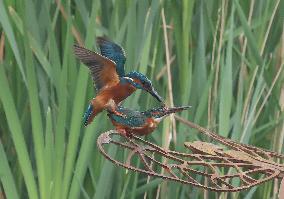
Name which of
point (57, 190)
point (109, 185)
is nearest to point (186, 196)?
point (109, 185)

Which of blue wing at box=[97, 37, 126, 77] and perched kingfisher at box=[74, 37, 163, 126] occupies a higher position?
blue wing at box=[97, 37, 126, 77]

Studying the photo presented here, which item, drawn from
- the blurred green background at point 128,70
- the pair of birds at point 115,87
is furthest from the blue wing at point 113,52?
the blurred green background at point 128,70

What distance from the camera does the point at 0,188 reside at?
51.1 inches

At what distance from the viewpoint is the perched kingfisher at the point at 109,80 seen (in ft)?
2.18

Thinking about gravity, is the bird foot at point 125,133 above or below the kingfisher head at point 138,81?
below

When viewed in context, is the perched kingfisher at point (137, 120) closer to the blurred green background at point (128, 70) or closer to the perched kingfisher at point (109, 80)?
the perched kingfisher at point (109, 80)

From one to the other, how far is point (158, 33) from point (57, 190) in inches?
13.5

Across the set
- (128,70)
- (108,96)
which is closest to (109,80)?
(108,96)

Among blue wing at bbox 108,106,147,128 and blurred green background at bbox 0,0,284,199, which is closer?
blue wing at bbox 108,106,147,128

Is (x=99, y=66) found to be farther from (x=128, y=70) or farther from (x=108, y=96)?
(x=128, y=70)

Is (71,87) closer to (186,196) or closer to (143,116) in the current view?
(186,196)

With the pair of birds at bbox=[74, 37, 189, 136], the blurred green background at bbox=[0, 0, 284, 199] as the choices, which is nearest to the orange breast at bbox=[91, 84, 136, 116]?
the pair of birds at bbox=[74, 37, 189, 136]

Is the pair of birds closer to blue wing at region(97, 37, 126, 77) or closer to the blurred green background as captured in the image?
blue wing at region(97, 37, 126, 77)

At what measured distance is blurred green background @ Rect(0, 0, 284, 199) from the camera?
1137mm
